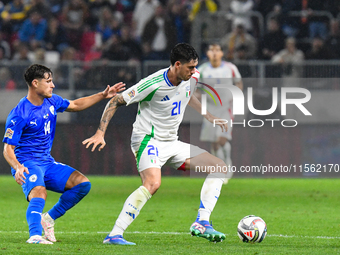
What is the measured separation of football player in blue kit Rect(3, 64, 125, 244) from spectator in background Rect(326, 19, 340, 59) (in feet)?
30.3

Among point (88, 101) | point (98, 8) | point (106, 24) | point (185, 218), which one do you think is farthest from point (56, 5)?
point (88, 101)

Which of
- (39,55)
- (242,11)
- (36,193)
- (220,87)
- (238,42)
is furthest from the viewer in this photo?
(242,11)

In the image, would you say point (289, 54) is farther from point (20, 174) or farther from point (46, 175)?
point (20, 174)

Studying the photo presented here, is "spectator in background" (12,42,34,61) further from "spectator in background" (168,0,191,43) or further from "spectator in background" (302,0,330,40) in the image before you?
"spectator in background" (302,0,330,40)

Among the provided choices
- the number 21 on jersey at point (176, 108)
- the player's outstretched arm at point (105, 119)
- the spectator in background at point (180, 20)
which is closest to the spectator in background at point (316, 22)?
the spectator in background at point (180, 20)

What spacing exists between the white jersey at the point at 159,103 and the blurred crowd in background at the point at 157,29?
7.70 m

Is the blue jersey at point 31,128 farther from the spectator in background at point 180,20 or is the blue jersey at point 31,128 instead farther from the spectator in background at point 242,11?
the spectator in background at point 242,11

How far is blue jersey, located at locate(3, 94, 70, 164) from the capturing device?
5.40 meters

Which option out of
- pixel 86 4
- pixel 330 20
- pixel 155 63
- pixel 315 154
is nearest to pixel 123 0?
pixel 86 4

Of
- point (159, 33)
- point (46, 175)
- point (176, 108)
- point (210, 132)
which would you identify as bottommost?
point (210, 132)

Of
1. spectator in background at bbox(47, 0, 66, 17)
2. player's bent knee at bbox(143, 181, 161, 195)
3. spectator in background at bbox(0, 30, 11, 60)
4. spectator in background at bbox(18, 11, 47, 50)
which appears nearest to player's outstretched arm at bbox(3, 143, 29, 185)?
player's bent knee at bbox(143, 181, 161, 195)

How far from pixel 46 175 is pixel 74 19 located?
10.4 meters

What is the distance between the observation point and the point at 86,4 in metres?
15.7

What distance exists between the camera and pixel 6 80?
12.4 meters
